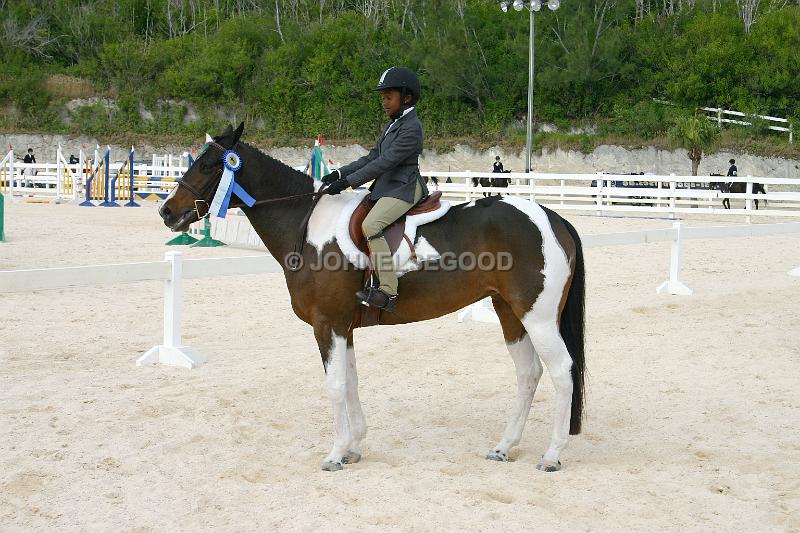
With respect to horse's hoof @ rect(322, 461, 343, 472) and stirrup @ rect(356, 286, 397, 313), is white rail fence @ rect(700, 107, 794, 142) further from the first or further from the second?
horse's hoof @ rect(322, 461, 343, 472)

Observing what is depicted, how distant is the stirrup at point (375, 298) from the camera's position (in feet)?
15.4

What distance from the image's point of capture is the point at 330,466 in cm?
462

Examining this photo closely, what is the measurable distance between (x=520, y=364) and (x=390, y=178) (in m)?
1.40

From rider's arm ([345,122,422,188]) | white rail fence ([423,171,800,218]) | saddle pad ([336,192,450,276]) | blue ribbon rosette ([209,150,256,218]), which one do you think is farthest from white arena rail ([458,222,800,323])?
white rail fence ([423,171,800,218])

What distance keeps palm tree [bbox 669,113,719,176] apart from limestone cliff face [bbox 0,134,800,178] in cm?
64

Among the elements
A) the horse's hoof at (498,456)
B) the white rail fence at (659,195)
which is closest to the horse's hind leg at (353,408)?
the horse's hoof at (498,456)

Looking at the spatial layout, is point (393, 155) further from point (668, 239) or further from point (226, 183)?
point (668, 239)

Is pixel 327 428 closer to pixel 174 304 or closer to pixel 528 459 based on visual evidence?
pixel 528 459

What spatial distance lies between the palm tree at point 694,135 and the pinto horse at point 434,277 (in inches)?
1444

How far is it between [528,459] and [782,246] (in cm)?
1392

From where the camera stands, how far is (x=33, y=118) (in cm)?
5247

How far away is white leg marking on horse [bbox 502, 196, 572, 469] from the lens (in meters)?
4.75

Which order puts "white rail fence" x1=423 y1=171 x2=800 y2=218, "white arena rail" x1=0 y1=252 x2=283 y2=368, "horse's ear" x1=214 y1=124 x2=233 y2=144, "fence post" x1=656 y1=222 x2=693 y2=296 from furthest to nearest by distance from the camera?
"white rail fence" x1=423 y1=171 x2=800 y2=218 < "fence post" x1=656 y1=222 x2=693 y2=296 < "white arena rail" x1=0 y1=252 x2=283 y2=368 < "horse's ear" x1=214 y1=124 x2=233 y2=144

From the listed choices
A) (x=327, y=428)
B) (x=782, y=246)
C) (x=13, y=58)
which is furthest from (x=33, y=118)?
(x=327, y=428)
